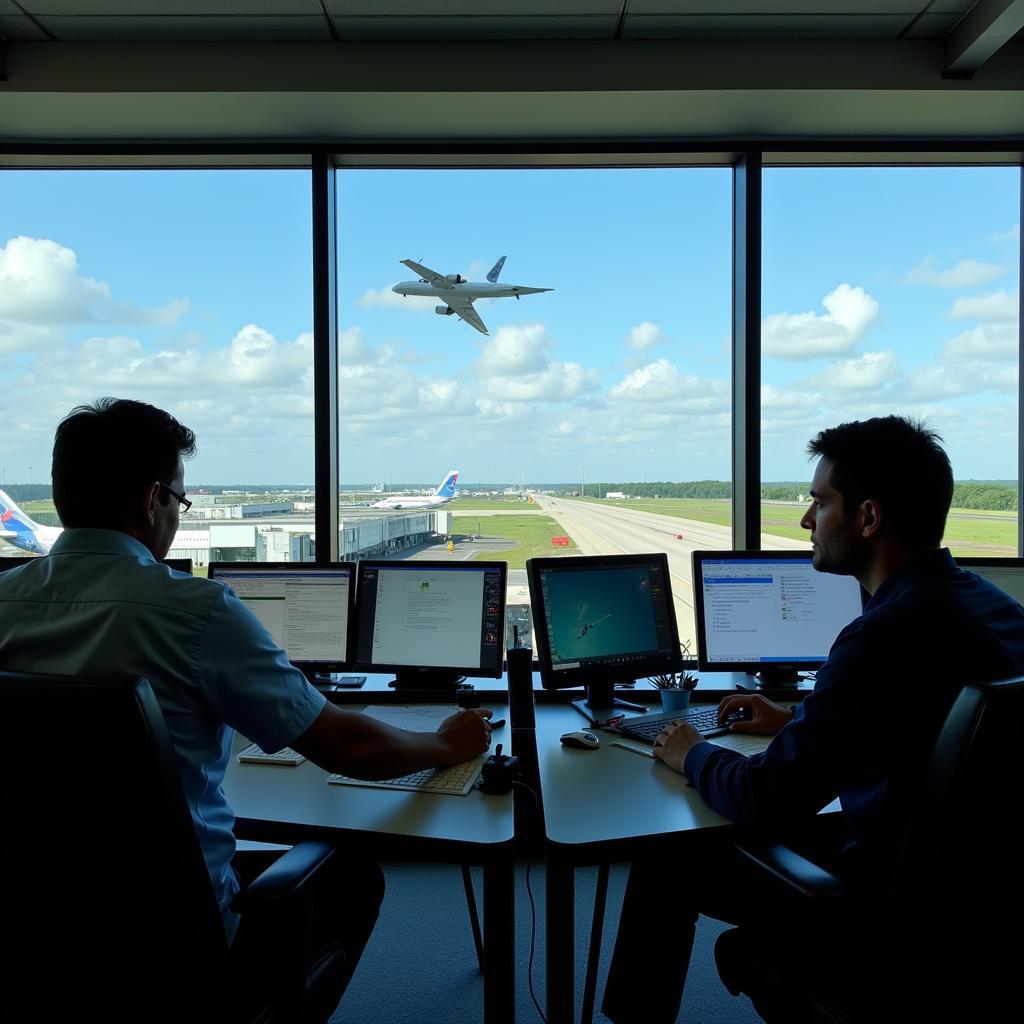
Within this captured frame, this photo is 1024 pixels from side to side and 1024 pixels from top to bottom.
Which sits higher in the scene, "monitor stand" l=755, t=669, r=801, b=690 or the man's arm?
the man's arm

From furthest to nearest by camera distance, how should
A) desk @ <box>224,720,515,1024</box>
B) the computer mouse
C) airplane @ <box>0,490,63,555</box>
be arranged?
airplane @ <box>0,490,63,555</box>, the computer mouse, desk @ <box>224,720,515,1024</box>

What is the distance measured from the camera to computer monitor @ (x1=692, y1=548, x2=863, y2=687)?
2225 millimetres

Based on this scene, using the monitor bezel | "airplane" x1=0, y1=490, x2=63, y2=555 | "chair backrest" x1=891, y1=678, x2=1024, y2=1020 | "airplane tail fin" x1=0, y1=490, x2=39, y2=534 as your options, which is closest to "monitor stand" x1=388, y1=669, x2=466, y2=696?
the monitor bezel

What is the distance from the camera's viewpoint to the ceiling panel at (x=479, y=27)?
2.42 meters

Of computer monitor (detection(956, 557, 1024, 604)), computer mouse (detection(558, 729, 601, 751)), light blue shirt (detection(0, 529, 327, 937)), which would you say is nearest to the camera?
light blue shirt (detection(0, 529, 327, 937))

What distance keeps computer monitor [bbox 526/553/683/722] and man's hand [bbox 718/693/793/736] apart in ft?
0.92

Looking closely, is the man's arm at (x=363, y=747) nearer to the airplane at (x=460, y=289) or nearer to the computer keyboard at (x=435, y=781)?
the computer keyboard at (x=435, y=781)

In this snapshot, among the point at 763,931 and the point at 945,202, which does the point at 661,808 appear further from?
the point at 945,202

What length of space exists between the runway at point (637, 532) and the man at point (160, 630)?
52.3 inches

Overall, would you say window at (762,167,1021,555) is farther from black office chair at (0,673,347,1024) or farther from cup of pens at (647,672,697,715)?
black office chair at (0,673,347,1024)

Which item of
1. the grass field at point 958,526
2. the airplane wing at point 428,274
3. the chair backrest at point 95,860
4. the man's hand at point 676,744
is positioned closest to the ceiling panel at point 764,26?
the airplane wing at point 428,274

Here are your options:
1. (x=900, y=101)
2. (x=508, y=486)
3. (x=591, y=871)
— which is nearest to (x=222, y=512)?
(x=508, y=486)

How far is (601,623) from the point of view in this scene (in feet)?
6.98

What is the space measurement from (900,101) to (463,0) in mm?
1628
